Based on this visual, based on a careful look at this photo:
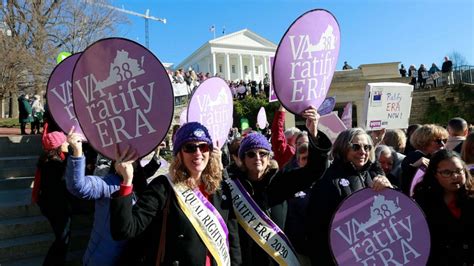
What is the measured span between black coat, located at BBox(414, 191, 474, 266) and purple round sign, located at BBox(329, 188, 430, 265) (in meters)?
0.11

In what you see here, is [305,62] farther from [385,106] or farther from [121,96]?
[385,106]

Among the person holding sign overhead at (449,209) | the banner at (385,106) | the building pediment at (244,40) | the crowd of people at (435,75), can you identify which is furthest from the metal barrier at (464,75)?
the building pediment at (244,40)

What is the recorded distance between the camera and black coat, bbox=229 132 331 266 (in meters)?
2.94

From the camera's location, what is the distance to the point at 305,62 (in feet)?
10.2

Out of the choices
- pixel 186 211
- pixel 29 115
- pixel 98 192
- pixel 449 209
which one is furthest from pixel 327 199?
pixel 29 115

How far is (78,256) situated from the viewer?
16.3 ft

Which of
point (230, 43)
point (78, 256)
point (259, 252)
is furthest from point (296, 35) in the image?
point (230, 43)

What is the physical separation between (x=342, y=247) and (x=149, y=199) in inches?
55.3

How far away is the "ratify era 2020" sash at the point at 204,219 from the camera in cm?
246

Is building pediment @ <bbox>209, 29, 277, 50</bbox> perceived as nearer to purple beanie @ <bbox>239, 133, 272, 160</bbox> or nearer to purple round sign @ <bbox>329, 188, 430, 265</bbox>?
purple beanie @ <bbox>239, 133, 272, 160</bbox>

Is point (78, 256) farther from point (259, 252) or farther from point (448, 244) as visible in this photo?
point (448, 244)

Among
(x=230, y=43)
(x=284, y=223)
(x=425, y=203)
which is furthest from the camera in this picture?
(x=230, y=43)

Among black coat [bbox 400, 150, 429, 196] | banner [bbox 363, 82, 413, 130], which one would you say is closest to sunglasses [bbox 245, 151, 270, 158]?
black coat [bbox 400, 150, 429, 196]

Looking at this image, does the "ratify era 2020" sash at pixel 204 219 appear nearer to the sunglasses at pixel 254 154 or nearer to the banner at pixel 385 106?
the sunglasses at pixel 254 154
